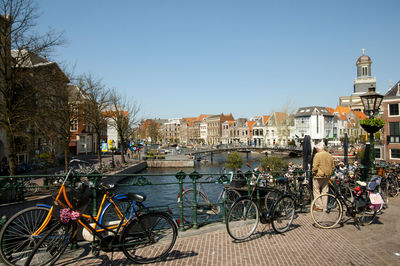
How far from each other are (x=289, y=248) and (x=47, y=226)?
3776 mm

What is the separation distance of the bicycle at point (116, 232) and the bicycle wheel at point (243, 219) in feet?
3.95

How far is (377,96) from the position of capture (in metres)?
9.13

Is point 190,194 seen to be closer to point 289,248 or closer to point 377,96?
point 289,248

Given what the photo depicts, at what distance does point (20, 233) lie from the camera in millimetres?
3781

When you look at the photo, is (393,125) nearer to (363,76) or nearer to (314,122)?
(314,122)

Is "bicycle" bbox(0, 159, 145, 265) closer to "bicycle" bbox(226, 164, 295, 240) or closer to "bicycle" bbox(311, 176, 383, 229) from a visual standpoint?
"bicycle" bbox(226, 164, 295, 240)

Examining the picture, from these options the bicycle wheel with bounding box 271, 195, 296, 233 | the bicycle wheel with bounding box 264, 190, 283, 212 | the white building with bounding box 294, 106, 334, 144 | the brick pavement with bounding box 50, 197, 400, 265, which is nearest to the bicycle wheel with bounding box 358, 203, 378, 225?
the brick pavement with bounding box 50, 197, 400, 265

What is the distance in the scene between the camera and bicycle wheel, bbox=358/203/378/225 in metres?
6.36

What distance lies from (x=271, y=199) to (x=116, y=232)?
310 centimetres

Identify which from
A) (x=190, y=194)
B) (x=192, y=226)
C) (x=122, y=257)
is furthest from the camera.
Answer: (x=190, y=194)

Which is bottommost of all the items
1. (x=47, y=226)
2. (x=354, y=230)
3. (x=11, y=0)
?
(x=354, y=230)

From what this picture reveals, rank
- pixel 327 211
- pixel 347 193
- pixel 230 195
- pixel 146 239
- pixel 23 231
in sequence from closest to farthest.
A: 1. pixel 23 231
2. pixel 146 239
3. pixel 327 211
4. pixel 347 193
5. pixel 230 195

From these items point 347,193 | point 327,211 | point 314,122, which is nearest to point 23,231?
point 327,211

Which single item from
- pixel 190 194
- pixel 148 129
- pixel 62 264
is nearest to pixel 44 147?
pixel 190 194
